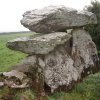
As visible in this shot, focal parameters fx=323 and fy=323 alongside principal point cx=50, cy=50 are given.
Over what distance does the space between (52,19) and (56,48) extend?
7.49 feet

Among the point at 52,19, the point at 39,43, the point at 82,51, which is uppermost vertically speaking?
the point at 52,19

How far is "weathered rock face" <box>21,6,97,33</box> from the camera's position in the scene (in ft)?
81.4

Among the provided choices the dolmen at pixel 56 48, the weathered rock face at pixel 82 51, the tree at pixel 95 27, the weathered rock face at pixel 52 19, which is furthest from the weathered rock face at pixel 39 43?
the tree at pixel 95 27

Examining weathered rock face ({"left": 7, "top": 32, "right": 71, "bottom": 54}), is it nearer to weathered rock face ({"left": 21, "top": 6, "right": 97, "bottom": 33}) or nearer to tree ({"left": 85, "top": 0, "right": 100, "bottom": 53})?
weathered rock face ({"left": 21, "top": 6, "right": 97, "bottom": 33})

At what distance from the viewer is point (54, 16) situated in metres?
25.1

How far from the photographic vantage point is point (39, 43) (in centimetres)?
2327

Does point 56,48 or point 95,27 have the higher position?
point 95,27

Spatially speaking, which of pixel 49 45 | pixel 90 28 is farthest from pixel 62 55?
pixel 90 28

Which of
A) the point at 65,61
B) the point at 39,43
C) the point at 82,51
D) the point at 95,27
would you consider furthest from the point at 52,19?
the point at 95,27

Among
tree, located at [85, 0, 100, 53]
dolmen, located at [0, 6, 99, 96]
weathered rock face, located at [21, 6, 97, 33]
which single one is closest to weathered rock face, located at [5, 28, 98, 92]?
dolmen, located at [0, 6, 99, 96]

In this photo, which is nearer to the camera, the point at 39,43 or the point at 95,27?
the point at 39,43

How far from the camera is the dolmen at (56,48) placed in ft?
76.5

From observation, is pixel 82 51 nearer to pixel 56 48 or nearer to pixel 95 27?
pixel 56 48

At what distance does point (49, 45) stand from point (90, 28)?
28.8ft
